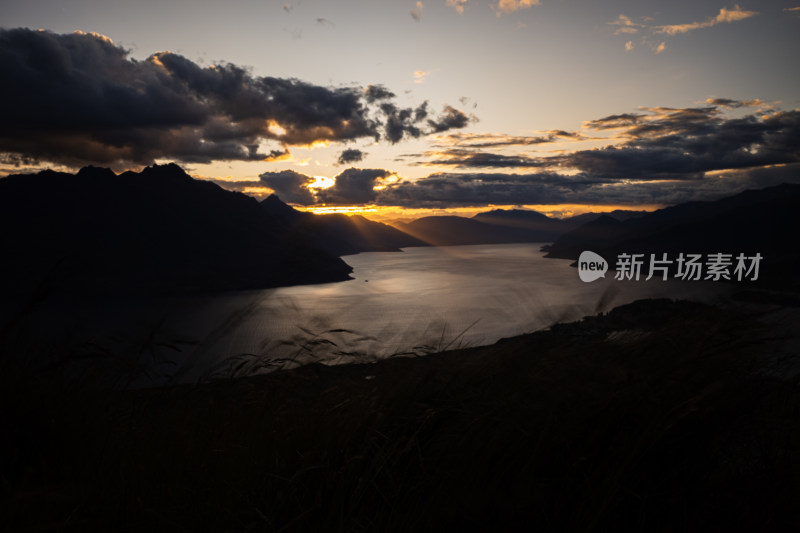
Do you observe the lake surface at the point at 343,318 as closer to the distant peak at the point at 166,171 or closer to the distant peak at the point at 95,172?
the distant peak at the point at 166,171

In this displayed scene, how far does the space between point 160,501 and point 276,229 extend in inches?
7312

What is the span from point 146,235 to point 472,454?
171 metres

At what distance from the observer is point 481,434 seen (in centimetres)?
149

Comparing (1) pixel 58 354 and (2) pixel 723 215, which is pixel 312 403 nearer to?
(1) pixel 58 354

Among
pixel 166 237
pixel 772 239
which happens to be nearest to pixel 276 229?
pixel 166 237

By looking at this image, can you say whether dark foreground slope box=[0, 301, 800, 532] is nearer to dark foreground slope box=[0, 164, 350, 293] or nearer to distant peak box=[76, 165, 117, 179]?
dark foreground slope box=[0, 164, 350, 293]

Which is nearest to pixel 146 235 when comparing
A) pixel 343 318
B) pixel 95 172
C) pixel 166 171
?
pixel 166 171

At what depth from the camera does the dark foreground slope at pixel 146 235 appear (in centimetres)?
11994

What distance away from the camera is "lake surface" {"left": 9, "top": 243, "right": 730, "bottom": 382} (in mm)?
2262

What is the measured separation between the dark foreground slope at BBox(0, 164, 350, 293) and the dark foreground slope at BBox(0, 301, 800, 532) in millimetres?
103282

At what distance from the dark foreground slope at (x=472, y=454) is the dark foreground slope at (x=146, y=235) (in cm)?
10328
